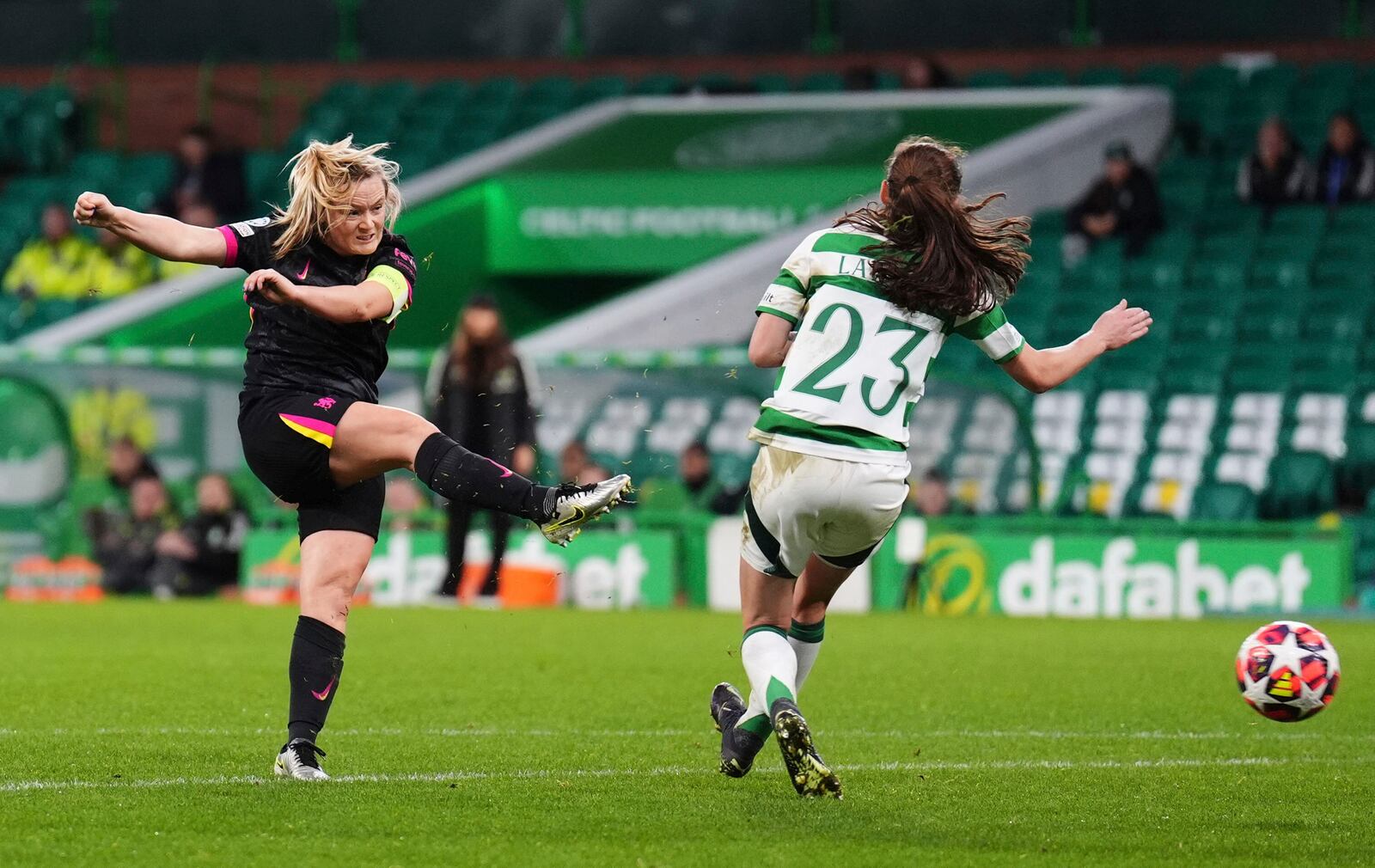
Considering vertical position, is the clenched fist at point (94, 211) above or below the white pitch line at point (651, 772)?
above

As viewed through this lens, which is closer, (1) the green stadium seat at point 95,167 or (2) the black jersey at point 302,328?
(2) the black jersey at point 302,328

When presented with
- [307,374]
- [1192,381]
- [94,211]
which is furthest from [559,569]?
[94,211]

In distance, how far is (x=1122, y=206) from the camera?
61.2 ft

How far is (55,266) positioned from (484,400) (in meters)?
8.84

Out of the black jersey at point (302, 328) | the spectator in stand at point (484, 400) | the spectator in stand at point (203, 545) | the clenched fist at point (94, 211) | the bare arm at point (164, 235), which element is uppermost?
the clenched fist at point (94, 211)

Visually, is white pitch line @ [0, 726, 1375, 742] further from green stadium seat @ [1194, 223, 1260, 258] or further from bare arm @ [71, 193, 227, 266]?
A: green stadium seat @ [1194, 223, 1260, 258]

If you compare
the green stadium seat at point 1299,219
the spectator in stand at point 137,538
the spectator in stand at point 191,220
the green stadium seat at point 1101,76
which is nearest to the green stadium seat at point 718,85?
the green stadium seat at point 1101,76

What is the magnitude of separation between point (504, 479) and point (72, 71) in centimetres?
2089

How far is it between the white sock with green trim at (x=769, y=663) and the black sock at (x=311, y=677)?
117 centimetres

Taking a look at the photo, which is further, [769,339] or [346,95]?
[346,95]

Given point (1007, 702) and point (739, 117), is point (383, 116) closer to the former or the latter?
point (739, 117)

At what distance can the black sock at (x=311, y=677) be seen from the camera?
5844 mm

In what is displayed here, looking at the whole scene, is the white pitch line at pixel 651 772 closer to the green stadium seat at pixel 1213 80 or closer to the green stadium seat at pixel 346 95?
the green stadium seat at pixel 1213 80

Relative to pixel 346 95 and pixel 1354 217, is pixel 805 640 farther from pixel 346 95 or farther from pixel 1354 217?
pixel 346 95
